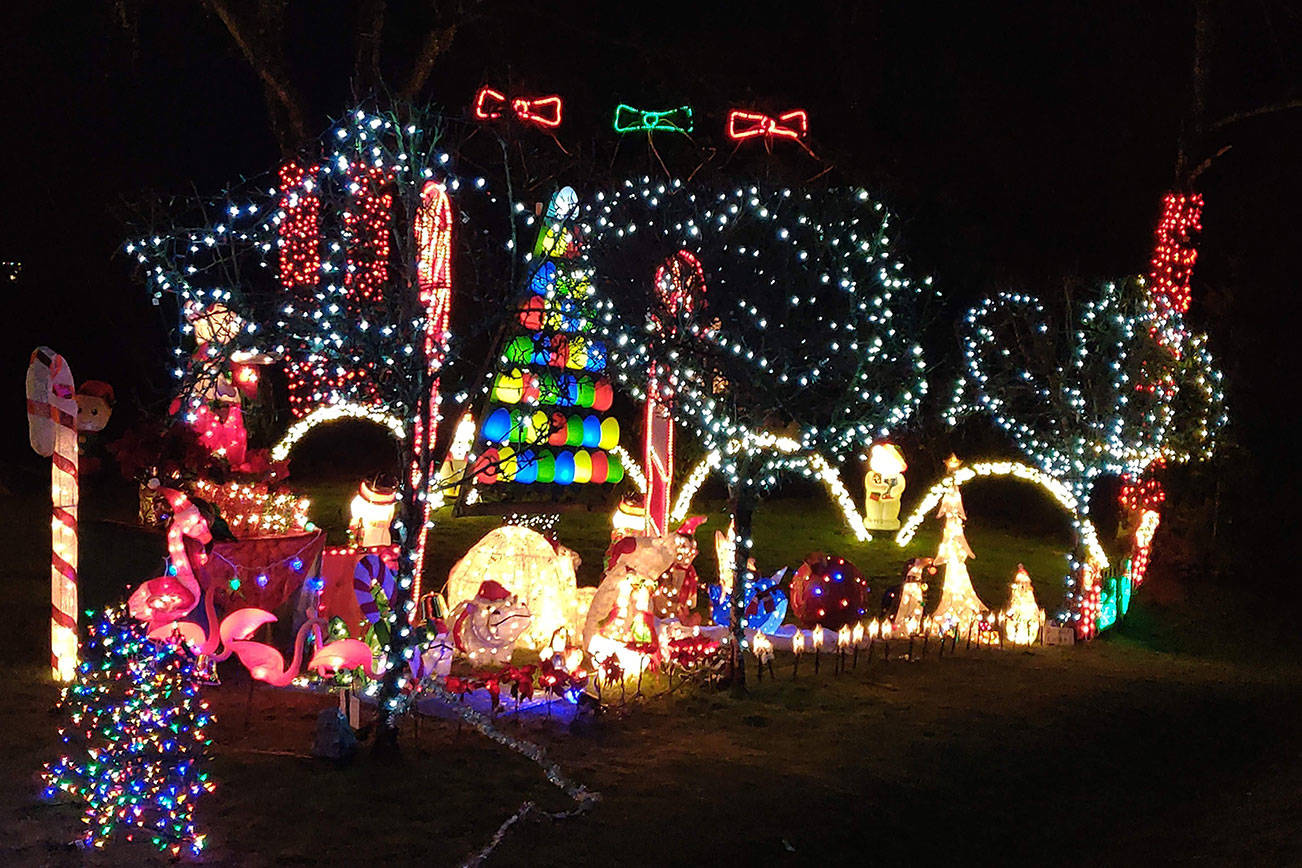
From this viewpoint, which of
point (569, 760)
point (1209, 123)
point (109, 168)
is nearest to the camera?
point (569, 760)

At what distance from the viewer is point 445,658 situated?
10.0 m

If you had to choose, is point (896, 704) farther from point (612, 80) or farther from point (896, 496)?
point (612, 80)

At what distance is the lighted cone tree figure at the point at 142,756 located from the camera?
6188mm

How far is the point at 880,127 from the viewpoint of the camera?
78.6ft

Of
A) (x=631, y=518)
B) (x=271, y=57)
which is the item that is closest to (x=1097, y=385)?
(x=631, y=518)

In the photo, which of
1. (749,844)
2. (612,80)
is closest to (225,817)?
(749,844)

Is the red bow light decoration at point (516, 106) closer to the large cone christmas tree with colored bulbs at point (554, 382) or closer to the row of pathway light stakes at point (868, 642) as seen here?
the large cone christmas tree with colored bulbs at point (554, 382)

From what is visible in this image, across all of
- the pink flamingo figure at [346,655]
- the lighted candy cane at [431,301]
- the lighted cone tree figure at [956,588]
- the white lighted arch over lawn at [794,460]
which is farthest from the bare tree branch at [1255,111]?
the pink flamingo figure at [346,655]

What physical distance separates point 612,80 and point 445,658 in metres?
15.4

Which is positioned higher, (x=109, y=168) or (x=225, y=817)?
(x=109, y=168)

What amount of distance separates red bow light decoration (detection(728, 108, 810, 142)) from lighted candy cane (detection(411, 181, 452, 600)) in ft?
27.6

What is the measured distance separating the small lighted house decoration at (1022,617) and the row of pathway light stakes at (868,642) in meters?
0.18

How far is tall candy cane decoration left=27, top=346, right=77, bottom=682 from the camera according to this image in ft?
29.5

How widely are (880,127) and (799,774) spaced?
58.4 ft
